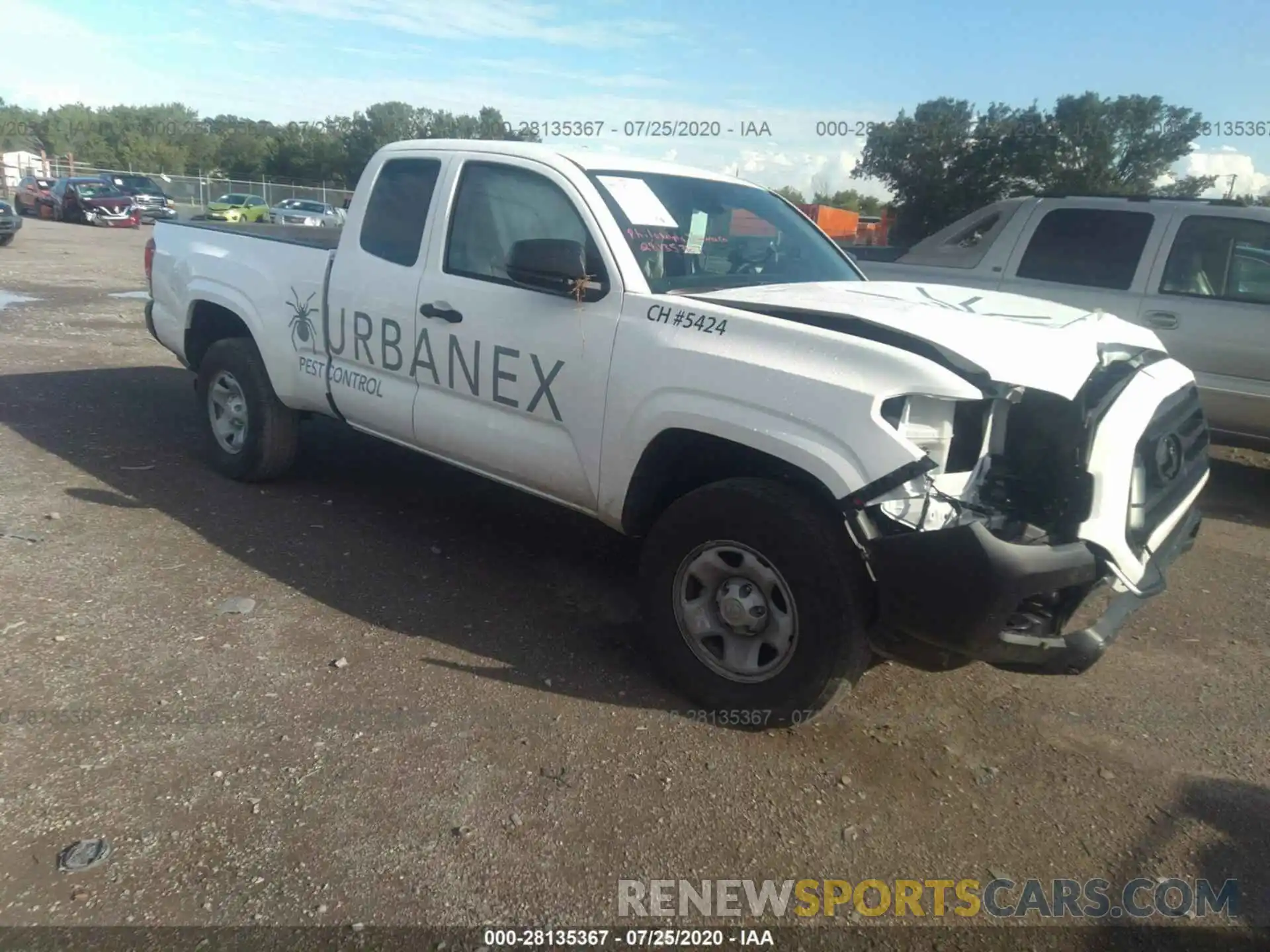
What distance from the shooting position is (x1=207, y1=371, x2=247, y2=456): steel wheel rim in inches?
219

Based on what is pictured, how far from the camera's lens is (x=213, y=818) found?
2795 mm

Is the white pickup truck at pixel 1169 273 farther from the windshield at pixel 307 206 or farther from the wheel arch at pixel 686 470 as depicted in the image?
the windshield at pixel 307 206

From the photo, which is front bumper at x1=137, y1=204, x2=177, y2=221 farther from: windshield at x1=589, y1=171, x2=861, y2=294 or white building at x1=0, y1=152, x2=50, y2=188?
windshield at x1=589, y1=171, x2=861, y2=294

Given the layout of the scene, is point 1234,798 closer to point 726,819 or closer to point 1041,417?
point 1041,417

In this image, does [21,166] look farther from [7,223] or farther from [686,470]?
[686,470]

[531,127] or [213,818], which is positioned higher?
[531,127]

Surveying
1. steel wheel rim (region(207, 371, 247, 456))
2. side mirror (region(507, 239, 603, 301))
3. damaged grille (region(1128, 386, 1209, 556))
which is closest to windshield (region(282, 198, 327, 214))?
steel wheel rim (region(207, 371, 247, 456))

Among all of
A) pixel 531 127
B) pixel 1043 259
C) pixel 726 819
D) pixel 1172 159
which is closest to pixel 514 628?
pixel 726 819

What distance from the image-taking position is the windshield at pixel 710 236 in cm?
388

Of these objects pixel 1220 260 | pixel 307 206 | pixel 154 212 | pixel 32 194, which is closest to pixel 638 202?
pixel 1220 260

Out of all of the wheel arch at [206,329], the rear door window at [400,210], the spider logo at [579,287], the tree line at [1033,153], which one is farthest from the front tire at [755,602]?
the tree line at [1033,153]

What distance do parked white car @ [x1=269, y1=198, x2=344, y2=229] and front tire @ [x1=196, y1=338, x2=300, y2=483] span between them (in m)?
25.5

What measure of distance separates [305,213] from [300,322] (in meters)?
31.0

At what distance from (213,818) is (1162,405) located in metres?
3.35
